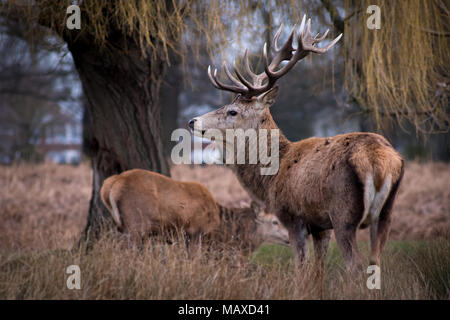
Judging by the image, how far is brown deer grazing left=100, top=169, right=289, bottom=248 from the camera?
541cm

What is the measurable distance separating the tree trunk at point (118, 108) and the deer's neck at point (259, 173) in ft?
6.20

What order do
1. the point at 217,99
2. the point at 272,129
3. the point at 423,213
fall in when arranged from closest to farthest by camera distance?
the point at 272,129 → the point at 423,213 → the point at 217,99

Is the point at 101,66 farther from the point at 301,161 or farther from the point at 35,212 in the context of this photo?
the point at 35,212

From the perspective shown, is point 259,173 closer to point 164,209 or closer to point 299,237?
point 299,237

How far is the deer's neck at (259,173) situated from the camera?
4.72 metres

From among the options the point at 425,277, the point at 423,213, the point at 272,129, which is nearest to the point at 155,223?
the point at 272,129

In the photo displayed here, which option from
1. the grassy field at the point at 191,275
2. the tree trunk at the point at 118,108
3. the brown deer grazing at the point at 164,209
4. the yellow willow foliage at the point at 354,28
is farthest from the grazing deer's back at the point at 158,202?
the yellow willow foliage at the point at 354,28

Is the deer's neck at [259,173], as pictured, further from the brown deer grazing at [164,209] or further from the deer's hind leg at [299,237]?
the brown deer grazing at [164,209]

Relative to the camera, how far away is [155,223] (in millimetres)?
5520

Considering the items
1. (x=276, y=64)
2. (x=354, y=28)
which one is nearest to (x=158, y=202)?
(x=276, y=64)

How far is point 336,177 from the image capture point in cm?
366

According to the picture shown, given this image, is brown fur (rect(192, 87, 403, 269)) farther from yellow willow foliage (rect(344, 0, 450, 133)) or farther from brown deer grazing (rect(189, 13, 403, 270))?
yellow willow foliage (rect(344, 0, 450, 133))

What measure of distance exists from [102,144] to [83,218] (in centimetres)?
421
